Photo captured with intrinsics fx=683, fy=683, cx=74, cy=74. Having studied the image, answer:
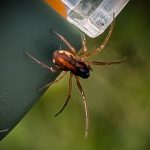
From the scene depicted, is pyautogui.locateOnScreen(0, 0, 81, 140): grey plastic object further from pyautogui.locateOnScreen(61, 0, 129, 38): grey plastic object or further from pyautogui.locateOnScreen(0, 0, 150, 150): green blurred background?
pyautogui.locateOnScreen(0, 0, 150, 150): green blurred background

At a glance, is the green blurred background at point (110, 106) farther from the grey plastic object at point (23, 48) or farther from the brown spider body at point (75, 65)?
the grey plastic object at point (23, 48)

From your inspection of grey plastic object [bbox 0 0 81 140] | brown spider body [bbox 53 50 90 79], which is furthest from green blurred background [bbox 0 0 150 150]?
grey plastic object [bbox 0 0 81 140]

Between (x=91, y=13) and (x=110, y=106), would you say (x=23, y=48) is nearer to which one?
(x=91, y=13)

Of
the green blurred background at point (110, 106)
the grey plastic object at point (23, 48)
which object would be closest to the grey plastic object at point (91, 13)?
the grey plastic object at point (23, 48)

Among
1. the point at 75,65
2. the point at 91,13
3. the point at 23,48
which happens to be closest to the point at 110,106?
the point at 75,65

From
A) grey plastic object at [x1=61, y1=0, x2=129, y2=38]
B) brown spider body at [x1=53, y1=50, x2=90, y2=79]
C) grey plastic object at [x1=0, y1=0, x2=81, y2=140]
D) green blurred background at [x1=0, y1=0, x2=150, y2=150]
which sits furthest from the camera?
green blurred background at [x1=0, y1=0, x2=150, y2=150]
